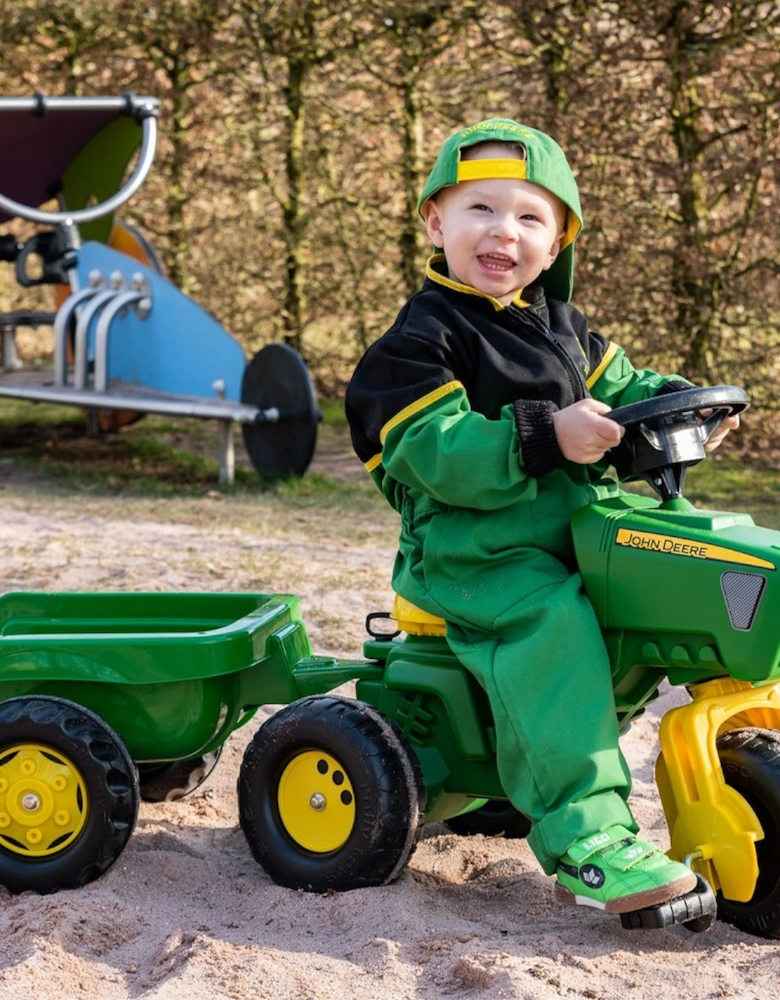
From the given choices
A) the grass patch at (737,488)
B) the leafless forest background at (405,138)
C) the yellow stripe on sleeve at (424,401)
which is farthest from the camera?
the leafless forest background at (405,138)

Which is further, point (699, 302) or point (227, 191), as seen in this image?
point (227, 191)

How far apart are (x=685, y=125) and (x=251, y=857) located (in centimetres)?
520

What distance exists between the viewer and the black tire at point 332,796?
2455 millimetres

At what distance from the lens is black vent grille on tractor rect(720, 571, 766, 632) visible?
2.25 metres

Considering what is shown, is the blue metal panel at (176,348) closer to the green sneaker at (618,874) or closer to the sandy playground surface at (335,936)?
the sandy playground surface at (335,936)

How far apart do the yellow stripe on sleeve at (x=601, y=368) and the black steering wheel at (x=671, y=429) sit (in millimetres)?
249

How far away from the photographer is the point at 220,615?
3.11 metres

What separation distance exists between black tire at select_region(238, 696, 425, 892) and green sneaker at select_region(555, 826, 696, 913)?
318 mm

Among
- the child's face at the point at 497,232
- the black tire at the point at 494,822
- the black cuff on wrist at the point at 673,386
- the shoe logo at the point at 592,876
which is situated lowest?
the black tire at the point at 494,822

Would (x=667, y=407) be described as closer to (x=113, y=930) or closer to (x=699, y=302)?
(x=113, y=930)

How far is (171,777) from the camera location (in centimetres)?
308

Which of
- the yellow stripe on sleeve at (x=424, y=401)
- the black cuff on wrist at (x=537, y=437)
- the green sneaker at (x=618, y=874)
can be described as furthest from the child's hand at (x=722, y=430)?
the green sneaker at (x=618, y=874)

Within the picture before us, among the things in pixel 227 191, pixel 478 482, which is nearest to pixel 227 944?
pixel 478 482

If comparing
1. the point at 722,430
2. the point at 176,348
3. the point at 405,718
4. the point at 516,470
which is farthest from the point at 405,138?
the point at 516,470
